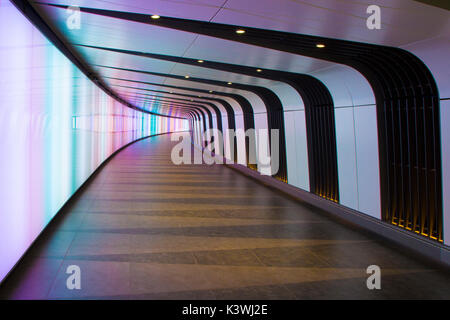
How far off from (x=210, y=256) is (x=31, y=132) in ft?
10.2

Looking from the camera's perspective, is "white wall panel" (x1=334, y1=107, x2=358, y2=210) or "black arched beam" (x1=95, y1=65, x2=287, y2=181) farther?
"black arched beam" (x1=95, y1=65, x2=287, y2=181)

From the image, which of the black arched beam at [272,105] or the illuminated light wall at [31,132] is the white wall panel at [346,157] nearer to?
the black arched beam at [272,105]

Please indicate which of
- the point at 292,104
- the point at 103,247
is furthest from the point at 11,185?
the point at 292,104

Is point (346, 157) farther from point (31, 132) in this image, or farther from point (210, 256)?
point (31, 132)

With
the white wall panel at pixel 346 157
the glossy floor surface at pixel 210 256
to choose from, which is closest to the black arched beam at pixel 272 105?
the glossy floor surface at pixel 210 256

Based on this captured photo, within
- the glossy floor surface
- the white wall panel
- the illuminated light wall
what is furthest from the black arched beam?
the white wall panel

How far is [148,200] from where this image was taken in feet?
37.5

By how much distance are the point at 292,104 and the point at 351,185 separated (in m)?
4.12

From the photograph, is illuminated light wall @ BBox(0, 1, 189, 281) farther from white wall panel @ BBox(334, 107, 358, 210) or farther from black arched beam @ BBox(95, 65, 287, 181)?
white wall panel @ BBox(334, 107, 358, 210)

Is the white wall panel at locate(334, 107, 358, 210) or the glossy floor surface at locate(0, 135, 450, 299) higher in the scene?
the white wall panel at locate(334, 107, 358, 210)

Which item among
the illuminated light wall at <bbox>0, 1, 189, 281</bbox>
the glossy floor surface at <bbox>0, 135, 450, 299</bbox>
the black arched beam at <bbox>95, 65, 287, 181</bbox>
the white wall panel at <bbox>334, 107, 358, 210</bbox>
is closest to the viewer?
the illuminated light wall at <bbox>0, 1, 189, 281</bbox>

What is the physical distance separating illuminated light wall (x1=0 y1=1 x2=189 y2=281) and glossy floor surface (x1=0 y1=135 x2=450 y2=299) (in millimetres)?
494

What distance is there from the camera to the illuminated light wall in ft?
16.8

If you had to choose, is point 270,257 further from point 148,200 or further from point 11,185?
point 148,200
